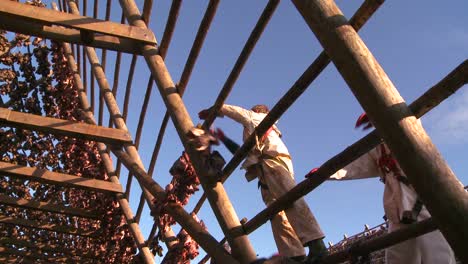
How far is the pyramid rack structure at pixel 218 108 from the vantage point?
128cm

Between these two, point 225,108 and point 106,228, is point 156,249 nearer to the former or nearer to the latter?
point 106,228

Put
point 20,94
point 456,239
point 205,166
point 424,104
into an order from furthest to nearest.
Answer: point 20,94
point 205,166
point 424,104
point 456,239

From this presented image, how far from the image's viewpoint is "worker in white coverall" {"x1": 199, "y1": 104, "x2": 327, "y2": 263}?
267cm

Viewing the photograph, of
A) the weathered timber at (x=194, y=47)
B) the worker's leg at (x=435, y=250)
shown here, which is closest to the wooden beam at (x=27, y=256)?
the weathered timber at (x=194, y=47)

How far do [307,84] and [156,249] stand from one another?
3084mm

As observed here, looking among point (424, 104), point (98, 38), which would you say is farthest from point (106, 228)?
point (424, 104)

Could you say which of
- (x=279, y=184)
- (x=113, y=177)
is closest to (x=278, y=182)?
(x=279, y=184)

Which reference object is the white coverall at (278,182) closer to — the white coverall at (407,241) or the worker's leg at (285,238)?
the worker's leg at (285,238)

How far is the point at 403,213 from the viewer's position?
2.42m

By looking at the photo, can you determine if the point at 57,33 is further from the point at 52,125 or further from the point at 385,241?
the point at 385,241

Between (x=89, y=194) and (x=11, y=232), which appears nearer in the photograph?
(x=89, y=194)

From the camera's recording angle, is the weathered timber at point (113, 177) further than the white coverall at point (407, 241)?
Yes

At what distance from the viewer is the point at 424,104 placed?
57.4 inches

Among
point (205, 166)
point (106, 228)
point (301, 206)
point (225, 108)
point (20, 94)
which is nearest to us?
point (301, 206)
